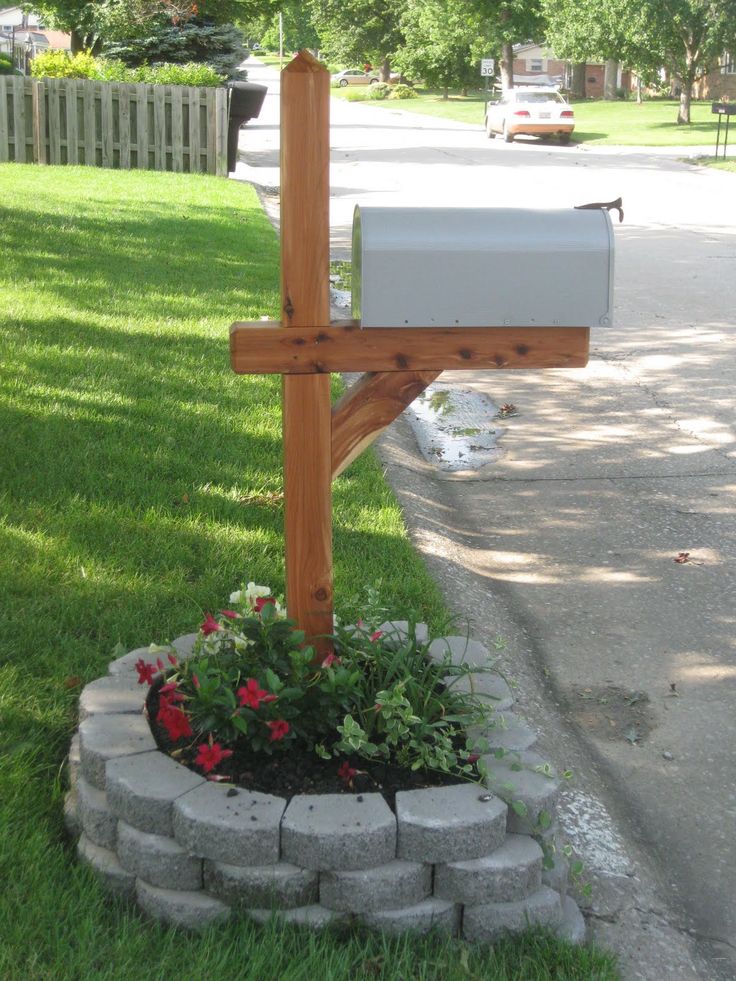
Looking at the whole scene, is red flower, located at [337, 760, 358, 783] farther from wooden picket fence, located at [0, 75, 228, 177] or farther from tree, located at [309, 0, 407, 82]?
tree, located at [309, 0, 407, 82]

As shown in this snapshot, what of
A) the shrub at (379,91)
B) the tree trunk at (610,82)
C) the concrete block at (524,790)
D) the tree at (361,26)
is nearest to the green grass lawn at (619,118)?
the shrub at (379,91)

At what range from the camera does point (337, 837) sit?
2500mm

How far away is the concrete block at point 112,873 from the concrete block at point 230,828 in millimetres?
167

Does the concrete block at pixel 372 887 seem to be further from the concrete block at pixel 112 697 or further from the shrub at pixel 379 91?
the shrub at pixel 379 91

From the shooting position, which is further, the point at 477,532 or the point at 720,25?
the point at 720,25

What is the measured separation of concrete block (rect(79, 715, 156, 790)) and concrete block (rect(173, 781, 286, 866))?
0.26 metres

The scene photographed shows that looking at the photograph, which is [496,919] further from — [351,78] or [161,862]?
[351,78]

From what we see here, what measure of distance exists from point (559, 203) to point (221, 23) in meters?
11.0

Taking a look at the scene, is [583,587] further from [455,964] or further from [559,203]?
[559,203]

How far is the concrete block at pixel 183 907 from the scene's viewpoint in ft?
8.36

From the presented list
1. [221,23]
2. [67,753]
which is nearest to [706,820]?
[67,753]

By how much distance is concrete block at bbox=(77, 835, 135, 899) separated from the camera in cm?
264

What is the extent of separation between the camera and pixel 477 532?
543cm

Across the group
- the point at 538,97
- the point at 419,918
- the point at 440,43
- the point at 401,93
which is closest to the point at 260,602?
the point at 419,918
